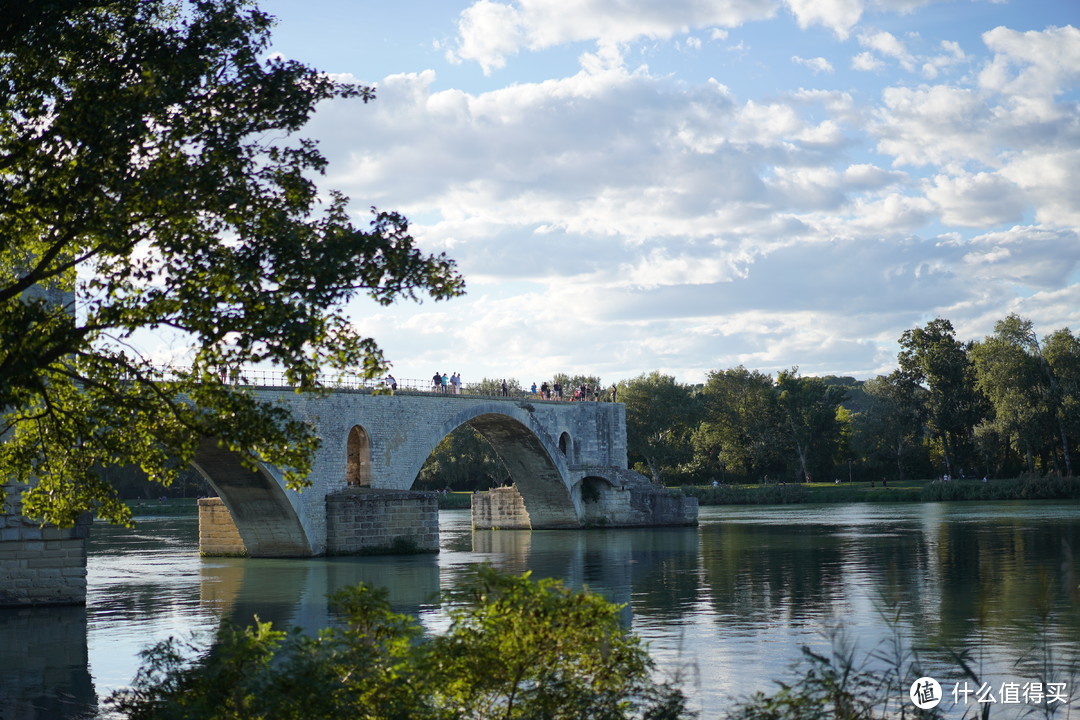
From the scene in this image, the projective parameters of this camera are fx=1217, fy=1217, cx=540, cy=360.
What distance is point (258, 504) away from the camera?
30.9 meters

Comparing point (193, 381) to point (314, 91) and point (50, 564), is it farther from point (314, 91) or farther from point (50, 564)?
point (50, 564)

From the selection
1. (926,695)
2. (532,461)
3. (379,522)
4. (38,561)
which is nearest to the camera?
(926,695)

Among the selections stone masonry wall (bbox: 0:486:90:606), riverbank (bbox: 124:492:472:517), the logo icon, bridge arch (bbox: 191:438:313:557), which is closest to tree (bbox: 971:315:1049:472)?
riverbank (bbox: 124:492:472:517)

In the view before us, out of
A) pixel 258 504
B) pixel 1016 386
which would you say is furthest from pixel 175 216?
pixel 1016 386

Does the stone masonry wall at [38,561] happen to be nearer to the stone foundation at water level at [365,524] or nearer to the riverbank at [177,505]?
the stone foundation at water level at [365,524]

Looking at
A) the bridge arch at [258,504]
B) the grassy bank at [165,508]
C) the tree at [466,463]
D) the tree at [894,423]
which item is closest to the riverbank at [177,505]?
the grassy bank at [165,508]

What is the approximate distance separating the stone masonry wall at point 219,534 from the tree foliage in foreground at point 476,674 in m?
26.4

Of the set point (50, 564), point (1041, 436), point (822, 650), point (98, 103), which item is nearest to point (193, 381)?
point (98, 103)

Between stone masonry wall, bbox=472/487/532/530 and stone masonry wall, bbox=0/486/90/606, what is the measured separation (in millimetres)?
29756

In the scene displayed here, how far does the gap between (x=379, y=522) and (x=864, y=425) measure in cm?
4722

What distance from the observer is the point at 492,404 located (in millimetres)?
40812

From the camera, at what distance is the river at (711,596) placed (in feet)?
39.9

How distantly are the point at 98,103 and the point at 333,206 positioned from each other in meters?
2.01

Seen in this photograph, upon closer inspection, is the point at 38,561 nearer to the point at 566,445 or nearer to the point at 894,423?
the point at 566,445
